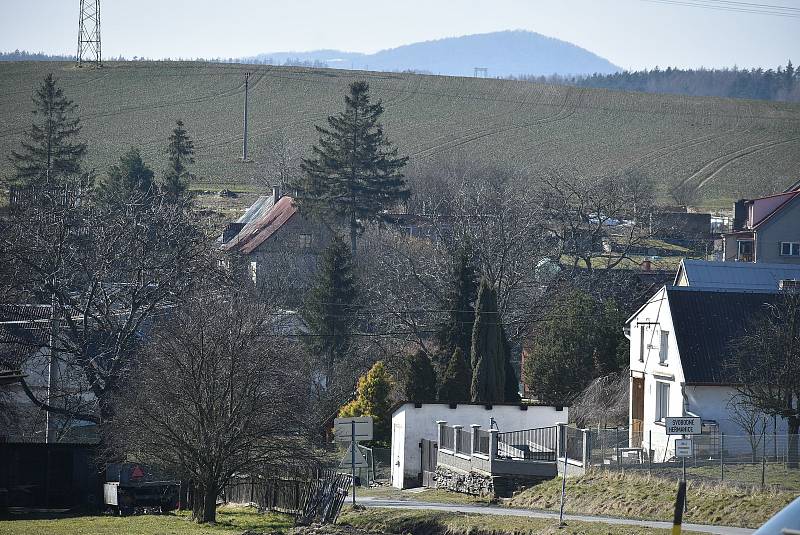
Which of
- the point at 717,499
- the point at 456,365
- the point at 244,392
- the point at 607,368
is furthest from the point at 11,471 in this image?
the point at 607,368

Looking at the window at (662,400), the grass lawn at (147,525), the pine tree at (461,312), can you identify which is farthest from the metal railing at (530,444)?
the pine tree at (461,312)

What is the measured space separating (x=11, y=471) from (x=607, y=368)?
89.1ft

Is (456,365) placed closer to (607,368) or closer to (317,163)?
(607,368)

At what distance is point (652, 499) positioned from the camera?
27.0 metres

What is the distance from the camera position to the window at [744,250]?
74.0 m

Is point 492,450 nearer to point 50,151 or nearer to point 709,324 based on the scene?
point 709,324

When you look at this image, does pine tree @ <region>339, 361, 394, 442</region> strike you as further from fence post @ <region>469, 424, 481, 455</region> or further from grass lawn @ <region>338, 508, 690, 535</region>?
grass lawn @ <region>338, 508, 690, 535</region>

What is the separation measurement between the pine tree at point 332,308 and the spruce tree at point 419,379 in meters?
7.60

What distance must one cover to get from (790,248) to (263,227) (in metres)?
35.8

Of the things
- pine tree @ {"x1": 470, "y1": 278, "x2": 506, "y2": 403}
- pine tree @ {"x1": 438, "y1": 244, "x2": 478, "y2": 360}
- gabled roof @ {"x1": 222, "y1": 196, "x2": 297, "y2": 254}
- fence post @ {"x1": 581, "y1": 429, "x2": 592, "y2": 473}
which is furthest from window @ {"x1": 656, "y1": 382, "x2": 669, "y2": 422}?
gabled roof @ {"x1": 222, "y1": 196, "x2": 297, "y2": 254}

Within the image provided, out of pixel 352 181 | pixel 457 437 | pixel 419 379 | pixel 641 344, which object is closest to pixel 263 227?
pixel 352 181

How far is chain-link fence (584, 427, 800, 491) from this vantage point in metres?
27.8

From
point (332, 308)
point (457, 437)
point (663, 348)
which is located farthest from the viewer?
point (332, 308)

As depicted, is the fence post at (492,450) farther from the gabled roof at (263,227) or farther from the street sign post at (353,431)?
the gabled roof at (263,227)
